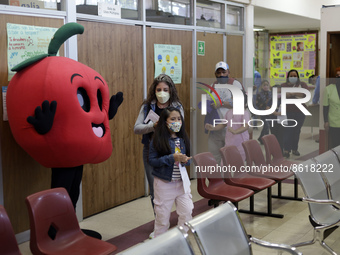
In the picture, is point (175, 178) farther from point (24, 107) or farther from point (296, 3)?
point (296, 3)

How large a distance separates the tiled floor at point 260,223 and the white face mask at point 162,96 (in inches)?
52.9

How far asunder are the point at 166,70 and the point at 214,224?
12.5ft

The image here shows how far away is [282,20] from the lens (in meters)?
11.2

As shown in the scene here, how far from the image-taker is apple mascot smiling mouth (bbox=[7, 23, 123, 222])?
3.75m

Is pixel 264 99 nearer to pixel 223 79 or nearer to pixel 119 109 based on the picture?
pixel 223 79

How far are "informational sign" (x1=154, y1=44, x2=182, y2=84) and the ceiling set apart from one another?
2598 millimetres

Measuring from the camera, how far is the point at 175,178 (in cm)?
385

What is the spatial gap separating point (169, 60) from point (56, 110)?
8.91 feet

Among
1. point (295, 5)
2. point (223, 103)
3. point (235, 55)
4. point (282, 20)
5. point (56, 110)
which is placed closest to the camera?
point (56, 110)

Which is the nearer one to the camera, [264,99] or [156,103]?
[156,103]

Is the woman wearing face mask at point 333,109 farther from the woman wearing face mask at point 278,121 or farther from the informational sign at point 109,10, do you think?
the informational sign at point 109,10

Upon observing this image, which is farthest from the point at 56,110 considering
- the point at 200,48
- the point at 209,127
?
the point at 200,48

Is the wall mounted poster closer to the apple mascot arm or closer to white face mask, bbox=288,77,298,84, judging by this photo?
white face mask, bbox=288,77,298,84

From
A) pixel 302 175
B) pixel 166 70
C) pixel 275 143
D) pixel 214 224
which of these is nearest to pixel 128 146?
pixel 166 70
